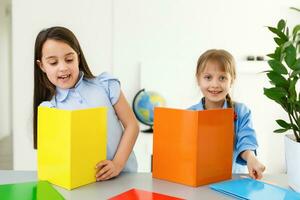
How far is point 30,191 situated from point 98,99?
1.44ft

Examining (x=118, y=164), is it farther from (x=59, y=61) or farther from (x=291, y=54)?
(x=291, y=54)

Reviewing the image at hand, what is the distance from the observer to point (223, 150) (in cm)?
96

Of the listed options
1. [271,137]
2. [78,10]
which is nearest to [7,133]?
[78,10]

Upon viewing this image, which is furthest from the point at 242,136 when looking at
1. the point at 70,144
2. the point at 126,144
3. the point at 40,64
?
the point at 40,64

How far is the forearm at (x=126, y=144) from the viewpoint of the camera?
1044 mm

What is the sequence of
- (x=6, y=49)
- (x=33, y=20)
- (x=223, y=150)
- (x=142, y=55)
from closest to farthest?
(x=223, y=150) → (x=33, y=20) → (x=142, y=55) → (x=6, y=49)

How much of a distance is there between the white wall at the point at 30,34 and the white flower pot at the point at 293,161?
2.32 metres

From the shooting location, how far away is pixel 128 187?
87cm

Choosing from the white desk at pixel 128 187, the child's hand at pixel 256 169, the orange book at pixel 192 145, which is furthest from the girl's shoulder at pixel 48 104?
the child's hand at pixel 256 169

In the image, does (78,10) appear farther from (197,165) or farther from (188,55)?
(197,165)

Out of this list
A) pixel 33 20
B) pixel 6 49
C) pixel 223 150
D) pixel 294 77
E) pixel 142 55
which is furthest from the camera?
pixel 6 49

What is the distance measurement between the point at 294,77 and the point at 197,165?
0.33 metres

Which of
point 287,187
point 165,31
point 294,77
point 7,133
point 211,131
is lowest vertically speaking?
point 7,133

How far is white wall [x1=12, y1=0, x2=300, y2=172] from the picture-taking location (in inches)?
114
